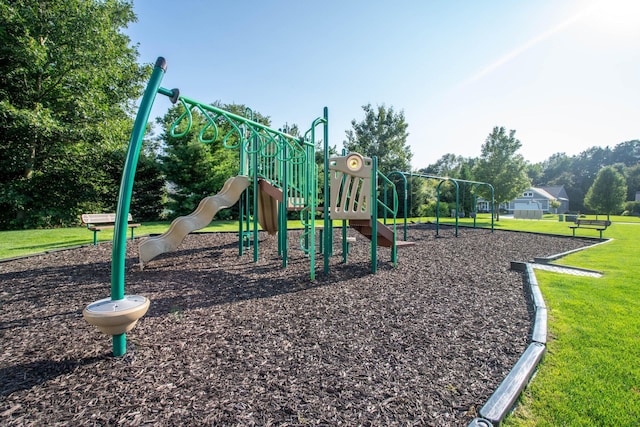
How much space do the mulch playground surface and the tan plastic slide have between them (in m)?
0.44

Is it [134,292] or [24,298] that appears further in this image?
[134,292]

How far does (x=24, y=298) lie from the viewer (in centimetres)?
409

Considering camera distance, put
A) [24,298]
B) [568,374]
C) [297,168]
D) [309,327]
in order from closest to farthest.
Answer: [568,374] < [309,327] < [24,298] < [297,168]

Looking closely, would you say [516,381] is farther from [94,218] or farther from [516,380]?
[94,218]

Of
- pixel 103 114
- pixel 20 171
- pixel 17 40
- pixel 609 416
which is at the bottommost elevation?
pixel 609 416

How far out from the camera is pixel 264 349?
2.76 metres

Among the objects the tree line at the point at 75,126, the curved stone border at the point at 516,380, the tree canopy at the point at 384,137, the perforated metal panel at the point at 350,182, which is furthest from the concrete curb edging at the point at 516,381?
the tree canopy at the point at 384,137

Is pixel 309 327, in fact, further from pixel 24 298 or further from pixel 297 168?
pixel 297 168

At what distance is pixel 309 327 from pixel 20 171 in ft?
59.3

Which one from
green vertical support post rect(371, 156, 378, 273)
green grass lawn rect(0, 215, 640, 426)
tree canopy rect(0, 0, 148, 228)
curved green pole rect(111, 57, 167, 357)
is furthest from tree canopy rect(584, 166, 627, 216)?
tree canopy rect(0, 0, 148, 228)

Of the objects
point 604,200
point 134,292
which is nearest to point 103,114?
point 134,292

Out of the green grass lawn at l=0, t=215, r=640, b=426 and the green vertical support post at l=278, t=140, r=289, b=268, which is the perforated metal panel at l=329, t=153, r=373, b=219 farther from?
the green grass lawn at l=0, t=215, r=640, b=426

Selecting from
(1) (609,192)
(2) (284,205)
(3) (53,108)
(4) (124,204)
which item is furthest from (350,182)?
(1) (609,192)

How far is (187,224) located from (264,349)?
377cm
